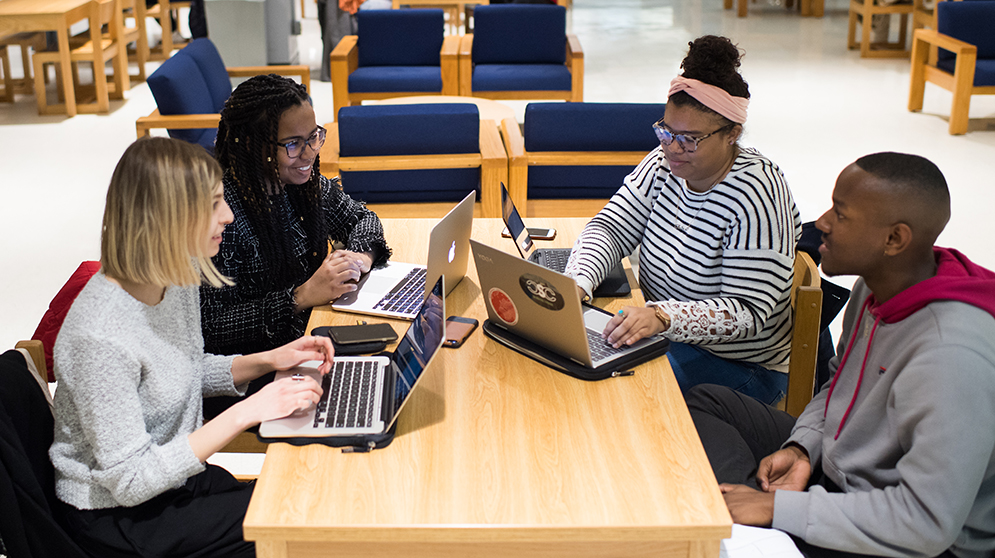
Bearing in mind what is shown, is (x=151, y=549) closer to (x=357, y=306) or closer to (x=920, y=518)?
(x=357, y=306)

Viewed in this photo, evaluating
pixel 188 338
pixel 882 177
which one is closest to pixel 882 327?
pixel 882 177

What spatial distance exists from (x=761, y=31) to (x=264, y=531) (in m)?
10.2

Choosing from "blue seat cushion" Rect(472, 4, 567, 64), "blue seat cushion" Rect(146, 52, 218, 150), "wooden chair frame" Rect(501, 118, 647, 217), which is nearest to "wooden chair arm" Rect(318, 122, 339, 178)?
"wooden chair frame" Rect(501, 118, 647, 217)

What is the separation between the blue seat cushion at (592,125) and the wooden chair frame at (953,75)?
11.4 ft

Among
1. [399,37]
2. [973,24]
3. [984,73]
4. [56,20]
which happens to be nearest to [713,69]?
[399,37]

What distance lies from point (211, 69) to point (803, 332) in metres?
4.00

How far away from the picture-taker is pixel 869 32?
348 inches

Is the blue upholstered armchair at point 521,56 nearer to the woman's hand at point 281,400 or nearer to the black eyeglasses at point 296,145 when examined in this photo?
the black eyeglasses at point 296,145

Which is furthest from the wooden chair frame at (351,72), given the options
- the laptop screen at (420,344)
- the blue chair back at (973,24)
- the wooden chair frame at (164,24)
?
the laptop screen at (420,344)

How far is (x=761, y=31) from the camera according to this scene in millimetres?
10367

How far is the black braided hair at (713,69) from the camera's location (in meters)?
2.14

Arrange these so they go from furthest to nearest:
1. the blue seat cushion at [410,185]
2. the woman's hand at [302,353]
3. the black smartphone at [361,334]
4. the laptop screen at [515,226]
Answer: the blue seat cushion at [410,185], the laptop screen at [515,226], the black smartphone at [361,334], the woman's hand at [302,353]

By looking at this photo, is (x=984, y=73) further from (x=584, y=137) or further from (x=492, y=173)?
(x=492, y=173)

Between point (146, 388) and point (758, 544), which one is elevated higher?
point (146, 388)
